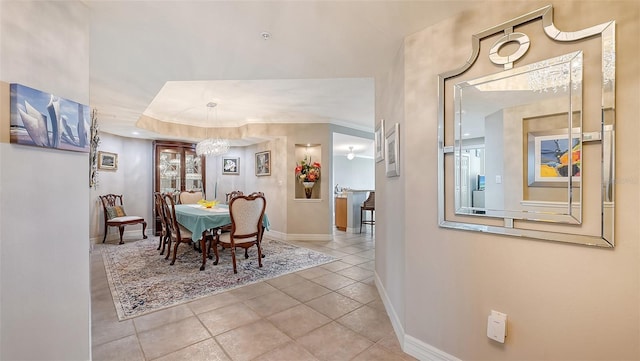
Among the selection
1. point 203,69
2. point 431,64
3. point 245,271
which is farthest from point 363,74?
point 245,271

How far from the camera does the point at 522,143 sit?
1.45 meters

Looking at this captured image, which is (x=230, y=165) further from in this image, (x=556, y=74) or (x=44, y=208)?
(x=556, y=74)

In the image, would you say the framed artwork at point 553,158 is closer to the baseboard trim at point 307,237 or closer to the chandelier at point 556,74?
the chandelier at point 556,74

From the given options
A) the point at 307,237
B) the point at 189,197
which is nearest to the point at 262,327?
the point at 307,237

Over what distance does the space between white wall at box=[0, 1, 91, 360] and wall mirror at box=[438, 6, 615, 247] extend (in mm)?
2188

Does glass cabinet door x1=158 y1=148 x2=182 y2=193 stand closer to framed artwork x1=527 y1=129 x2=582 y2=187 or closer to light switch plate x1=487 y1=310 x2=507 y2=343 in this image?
light switch plate x1=487 y1=310 x2=507 y2=343

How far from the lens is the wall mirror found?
1.22 metres

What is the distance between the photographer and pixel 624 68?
3.84 feet

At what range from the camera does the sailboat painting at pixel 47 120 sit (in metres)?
1.28

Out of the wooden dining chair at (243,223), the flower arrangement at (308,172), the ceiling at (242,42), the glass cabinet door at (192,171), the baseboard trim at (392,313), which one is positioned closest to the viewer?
the ceiling at (242,42)

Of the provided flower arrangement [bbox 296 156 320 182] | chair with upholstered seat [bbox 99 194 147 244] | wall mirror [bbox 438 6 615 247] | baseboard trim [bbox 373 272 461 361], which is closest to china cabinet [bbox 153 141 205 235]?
chair with upholstered seat [bbox 99 194 147 244]

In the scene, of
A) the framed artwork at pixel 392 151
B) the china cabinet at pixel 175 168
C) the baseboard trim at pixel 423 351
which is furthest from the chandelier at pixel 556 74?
the china cabinet at pixel 175 168

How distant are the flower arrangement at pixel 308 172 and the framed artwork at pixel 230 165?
7.09ft

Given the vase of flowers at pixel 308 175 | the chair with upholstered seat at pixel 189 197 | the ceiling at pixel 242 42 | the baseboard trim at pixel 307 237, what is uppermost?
the ceiling at pixel 242 42
